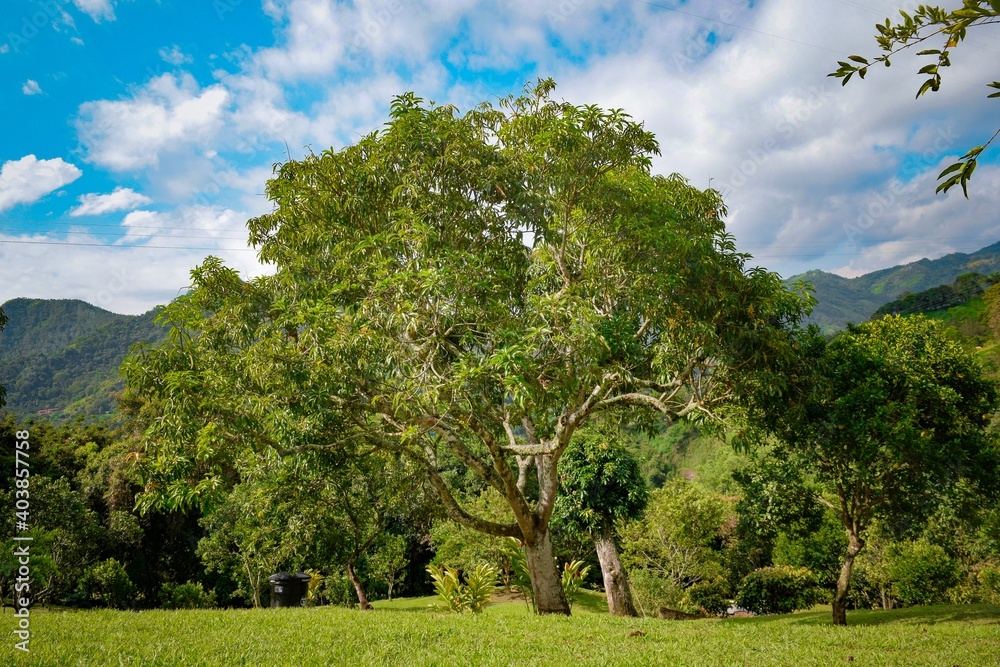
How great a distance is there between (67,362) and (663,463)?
74928mm

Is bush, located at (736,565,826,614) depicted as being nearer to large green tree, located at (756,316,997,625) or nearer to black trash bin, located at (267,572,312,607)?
large green tree, located at (756,316,997,625)

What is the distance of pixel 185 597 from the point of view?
18.0 metres

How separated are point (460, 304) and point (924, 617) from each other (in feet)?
39.9

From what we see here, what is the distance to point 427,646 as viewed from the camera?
626cm

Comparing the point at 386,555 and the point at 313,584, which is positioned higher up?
the point at 386,555

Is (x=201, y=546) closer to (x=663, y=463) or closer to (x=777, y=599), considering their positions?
(x=777, y=599)

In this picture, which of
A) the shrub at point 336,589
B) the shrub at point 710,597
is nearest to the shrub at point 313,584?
the shrub at point 336,589

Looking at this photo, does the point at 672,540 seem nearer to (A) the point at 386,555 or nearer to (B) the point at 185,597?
(A) the point at 386,555

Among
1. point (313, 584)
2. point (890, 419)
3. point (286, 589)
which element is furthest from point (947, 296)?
point (286, 589)

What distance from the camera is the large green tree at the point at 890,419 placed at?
953 cm

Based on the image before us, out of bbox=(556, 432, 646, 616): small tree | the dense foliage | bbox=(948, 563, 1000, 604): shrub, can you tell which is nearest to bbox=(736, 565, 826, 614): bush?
bbox=(948, 563, 1000, 604): shrub

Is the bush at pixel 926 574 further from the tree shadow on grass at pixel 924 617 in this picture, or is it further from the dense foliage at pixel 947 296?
the dense foliage at pixel 947 296

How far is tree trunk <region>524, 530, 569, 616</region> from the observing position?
9868mm

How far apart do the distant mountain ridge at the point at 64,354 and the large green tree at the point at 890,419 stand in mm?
50782
